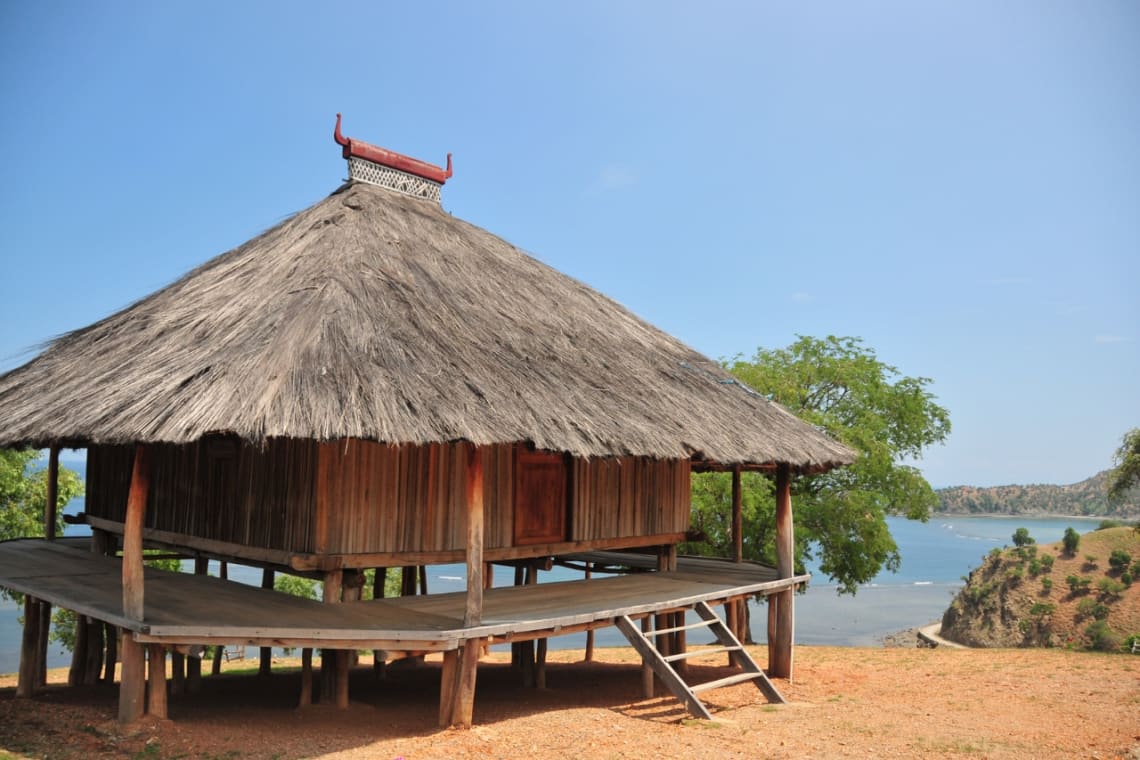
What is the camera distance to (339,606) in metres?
8.59

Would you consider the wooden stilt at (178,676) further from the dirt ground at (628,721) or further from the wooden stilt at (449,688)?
the wooden stilt at (449,688)

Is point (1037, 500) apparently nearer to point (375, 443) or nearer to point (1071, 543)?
point (1071, 543)

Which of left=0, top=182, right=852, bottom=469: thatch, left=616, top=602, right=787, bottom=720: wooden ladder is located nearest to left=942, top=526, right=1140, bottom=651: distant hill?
left=616, top=602, right=787, bottom=720: wooden ladder

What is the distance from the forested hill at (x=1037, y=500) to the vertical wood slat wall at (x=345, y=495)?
358 ft

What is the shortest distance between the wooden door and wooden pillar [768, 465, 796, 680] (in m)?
3.18

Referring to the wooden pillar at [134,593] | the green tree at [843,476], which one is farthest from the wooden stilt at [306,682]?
the green tree at [843,476]

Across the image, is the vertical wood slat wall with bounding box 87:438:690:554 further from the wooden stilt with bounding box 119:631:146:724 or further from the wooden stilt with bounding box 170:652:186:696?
the wooden stilt with bounding box 170:652:186:696

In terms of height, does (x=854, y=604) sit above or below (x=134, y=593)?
below

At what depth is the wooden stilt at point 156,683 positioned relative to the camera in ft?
26.4

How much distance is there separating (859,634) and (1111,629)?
49.8ft

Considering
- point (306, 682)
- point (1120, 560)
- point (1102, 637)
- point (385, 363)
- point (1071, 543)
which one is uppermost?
point (385, 363)

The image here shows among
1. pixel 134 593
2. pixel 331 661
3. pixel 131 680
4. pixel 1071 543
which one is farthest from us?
pixel 1071 543

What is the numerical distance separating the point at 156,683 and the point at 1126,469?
20285mm

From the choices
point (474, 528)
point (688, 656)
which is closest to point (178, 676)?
point (474, 528)
